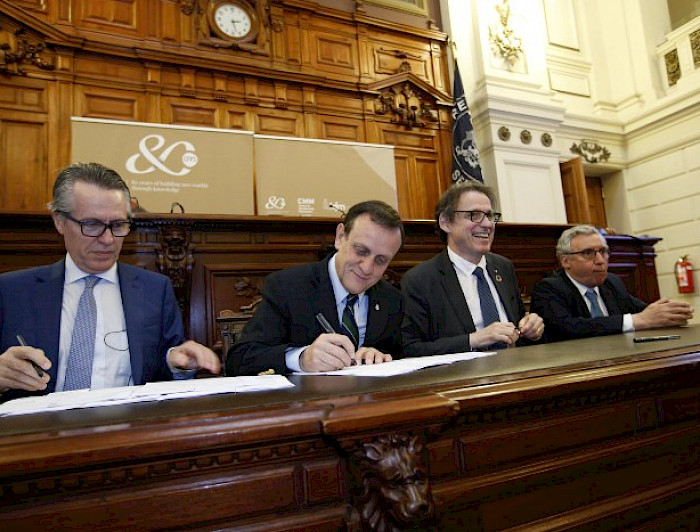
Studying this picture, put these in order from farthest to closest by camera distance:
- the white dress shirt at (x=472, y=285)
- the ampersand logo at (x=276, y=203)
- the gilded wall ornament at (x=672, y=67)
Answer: the gilded wall ornament at (x=672, y=67) → the ampersand logo at (x=276, y=203) → the white dress shirt at (x=472, y=285)

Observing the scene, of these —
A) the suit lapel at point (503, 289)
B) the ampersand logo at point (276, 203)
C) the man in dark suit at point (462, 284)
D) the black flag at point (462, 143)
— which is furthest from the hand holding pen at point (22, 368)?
the black flag at point (462, 143)

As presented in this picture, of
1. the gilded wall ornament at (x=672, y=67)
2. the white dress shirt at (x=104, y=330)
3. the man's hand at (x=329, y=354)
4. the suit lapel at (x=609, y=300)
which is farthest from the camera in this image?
the gilded wall ornament at (x=672, y=67)

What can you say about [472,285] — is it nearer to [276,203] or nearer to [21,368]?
[21,368]

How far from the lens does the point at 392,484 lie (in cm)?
67

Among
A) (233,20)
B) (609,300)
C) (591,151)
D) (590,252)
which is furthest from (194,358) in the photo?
(591,151)

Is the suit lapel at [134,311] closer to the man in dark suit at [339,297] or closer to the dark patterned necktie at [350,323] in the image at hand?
the man in dark suit at [339,297]

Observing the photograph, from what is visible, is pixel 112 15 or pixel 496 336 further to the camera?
pixel 112 15

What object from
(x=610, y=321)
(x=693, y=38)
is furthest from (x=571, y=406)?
(x=693, y=38)

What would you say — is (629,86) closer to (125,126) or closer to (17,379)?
(125,126)

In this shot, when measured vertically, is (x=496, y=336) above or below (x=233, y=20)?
below

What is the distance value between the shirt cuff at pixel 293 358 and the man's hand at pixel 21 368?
0.59 metres

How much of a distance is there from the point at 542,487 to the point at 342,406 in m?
0.41

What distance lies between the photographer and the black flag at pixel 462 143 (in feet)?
18.6

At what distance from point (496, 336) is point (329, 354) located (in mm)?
686
